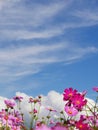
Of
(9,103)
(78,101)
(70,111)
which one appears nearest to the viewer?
(78,101)

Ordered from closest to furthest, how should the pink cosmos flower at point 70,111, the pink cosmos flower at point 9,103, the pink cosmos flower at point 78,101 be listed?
the pink cosmos flower at point 78,101, the pink cosmos flower at point 70,111, the pink cosmos flower at point 9,103

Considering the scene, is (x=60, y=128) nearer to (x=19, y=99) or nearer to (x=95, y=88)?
(x=95, y=88)

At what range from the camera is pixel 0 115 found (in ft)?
16.2

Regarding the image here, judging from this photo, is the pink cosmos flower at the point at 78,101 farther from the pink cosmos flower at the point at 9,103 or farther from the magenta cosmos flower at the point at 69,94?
the pink cosmos flower at the point at 9,103

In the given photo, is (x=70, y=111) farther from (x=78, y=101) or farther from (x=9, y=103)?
(x=9, y=103)

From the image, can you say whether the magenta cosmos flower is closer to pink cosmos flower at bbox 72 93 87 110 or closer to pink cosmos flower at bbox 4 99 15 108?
pink cosmos flower at bbox 72 93 87 110

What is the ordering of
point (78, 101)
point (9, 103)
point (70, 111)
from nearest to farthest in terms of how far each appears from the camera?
point (78, 101) → point (70, 111) → point (9, 103)

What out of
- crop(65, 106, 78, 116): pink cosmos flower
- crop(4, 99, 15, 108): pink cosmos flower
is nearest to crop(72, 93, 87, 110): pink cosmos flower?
crop(65, 106, 78, 116): pink cosmos flower

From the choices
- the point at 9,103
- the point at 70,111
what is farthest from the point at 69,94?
the point at 9,103

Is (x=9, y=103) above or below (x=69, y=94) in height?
above

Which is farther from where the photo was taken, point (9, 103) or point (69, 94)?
point (9, 103)

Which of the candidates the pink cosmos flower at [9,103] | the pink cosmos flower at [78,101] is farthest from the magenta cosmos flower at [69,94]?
the pink cosmos flower at [9,103]

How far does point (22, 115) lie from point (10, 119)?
2325mm

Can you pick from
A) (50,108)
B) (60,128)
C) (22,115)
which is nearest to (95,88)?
(22,115)
